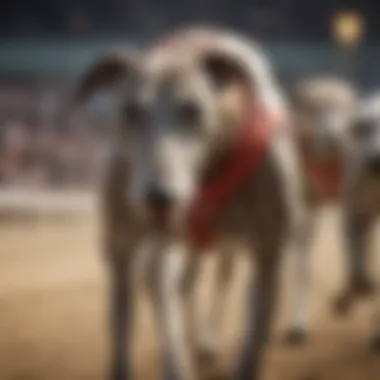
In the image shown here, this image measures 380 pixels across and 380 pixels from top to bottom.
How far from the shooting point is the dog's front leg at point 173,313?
93 cm

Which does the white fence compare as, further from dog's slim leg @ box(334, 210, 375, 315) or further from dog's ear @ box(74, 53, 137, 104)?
dog's slim leg @ box(334, 210, 375, 315)

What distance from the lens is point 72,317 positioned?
934 mm

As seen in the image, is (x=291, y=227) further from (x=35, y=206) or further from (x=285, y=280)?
(x=35, y=206)

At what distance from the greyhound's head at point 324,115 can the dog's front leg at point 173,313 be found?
0.18 metres

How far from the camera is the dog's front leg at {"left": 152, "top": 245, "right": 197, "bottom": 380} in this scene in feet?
3.04

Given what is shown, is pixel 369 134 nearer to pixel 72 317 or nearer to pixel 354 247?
pixel 354 247

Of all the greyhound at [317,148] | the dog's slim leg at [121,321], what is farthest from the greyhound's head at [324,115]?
the dog's slim leg at [121,321]

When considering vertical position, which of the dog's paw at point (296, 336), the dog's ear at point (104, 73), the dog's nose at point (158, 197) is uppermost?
the dog's ear at point (104, 73)

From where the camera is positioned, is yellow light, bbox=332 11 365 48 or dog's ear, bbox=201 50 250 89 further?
yellow light, bbox=332 11 365 48

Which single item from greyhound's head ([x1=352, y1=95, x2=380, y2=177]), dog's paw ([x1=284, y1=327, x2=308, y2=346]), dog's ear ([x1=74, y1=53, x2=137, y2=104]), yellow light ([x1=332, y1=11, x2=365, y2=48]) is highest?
yellow light ([x1=332, y1=11, x2=365, y2=48])

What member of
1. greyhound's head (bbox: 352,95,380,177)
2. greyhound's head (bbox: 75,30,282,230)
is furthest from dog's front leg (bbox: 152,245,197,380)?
greyhound's head (bbox: 352,95,380,177)

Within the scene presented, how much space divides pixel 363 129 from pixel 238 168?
152mm

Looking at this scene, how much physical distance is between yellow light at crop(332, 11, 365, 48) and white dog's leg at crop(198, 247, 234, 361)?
0.86ft

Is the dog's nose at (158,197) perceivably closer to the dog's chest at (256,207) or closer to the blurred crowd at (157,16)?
the dog's chest at (256,207)
